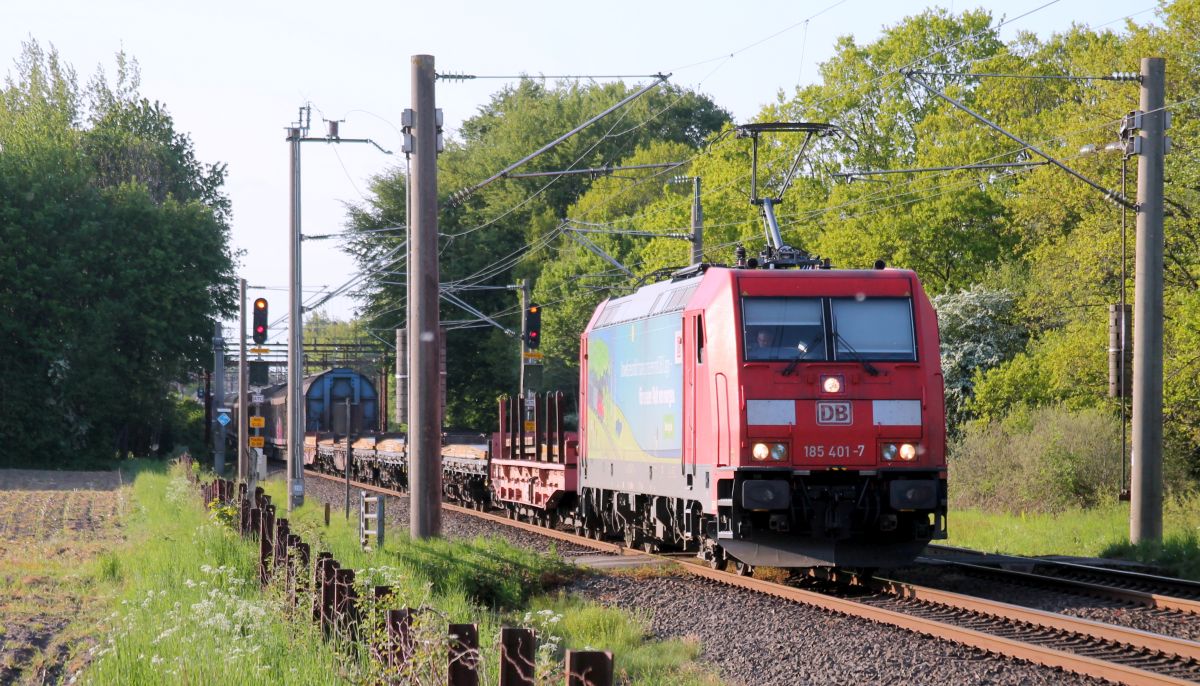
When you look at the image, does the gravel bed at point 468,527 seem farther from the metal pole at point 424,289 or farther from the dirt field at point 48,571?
the dirt field at point 48,571

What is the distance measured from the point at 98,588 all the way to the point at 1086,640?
35.0 feet

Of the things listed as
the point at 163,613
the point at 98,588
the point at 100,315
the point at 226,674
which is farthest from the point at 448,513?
the point at 100,315

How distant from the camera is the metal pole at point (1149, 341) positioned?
17781mm

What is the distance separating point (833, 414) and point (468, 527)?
11.9m

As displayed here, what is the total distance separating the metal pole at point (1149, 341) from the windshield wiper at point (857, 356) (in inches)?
214

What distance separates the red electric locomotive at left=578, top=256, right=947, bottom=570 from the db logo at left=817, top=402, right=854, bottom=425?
10 mm

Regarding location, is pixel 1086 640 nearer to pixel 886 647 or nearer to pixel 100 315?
pixel 886 647

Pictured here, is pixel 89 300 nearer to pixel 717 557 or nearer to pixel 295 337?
pixel 295 337

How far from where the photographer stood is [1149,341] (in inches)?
701

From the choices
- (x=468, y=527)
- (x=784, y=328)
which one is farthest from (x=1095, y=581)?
(x=468, y=527)

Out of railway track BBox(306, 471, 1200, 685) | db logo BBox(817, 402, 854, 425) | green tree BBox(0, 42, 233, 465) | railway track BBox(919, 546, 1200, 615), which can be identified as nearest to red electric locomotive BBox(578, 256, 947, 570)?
db logo BBox(817, 402, 854, 425)

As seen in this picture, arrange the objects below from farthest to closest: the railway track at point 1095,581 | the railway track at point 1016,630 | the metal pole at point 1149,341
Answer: the metal pole at point 1149,341, the railway track at point 1095,581, the railway track at point 1016,630

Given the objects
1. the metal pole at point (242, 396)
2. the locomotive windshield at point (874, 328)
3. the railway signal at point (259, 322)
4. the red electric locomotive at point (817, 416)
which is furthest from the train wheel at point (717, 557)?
the metal pole at point (242, 396)

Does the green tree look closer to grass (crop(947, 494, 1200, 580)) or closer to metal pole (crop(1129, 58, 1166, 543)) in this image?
grass (crop(947, 494, 1200, 580))
